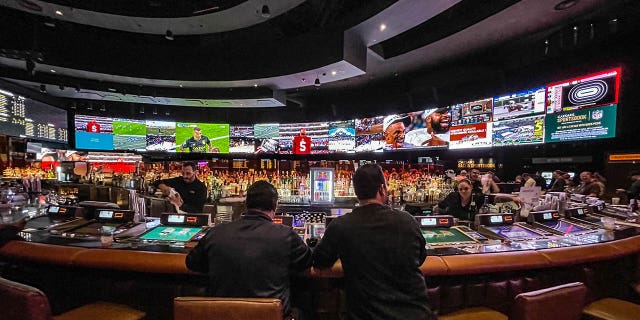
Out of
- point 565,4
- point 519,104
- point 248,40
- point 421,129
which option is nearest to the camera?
point 565,4

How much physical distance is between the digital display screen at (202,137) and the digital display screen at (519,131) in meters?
8.68

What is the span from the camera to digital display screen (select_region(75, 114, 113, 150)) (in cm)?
886

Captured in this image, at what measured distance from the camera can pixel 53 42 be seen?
20.5 feet

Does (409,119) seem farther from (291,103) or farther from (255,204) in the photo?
(255,204)

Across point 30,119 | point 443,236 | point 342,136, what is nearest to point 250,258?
point 443,236

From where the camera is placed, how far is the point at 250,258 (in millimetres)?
1459

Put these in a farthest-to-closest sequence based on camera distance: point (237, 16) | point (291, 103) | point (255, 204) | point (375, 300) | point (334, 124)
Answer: point (291, 103) < point (334, 124) < point (237, 16) < point (255, 204) < point (375, 300)

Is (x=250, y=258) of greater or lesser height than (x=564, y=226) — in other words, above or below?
above

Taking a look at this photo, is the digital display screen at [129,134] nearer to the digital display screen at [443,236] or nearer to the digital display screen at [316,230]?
the digital display screen at [316,230]

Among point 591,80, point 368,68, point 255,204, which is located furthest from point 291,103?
point 255,204

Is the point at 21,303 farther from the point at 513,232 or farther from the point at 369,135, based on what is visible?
the point at 369,135

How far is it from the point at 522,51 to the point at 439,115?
226cm

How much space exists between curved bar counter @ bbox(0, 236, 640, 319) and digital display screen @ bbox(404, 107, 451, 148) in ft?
17.2

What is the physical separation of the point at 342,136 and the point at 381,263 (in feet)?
27.4
